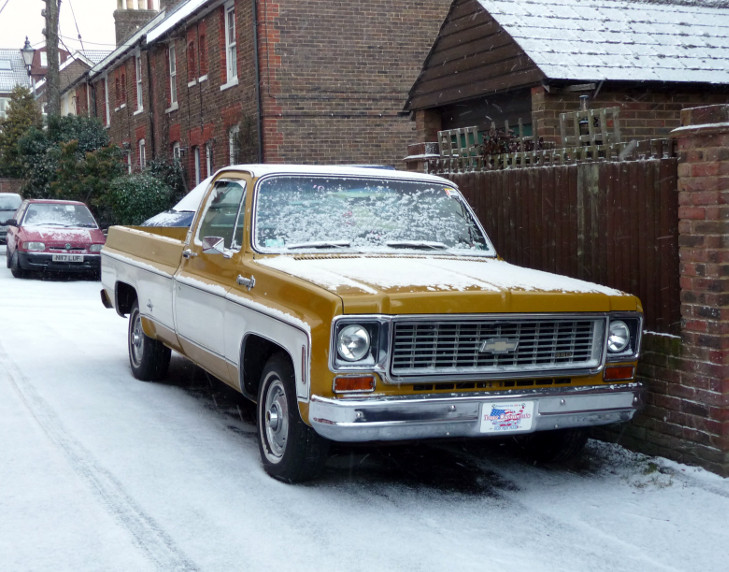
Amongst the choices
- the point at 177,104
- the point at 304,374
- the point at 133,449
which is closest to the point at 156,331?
the point at 133,449

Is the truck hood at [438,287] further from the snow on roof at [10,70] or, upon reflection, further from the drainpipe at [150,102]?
the snow on roof at [10,70]

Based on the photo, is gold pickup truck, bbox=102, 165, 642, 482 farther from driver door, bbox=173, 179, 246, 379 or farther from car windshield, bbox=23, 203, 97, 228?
car windshield, bbox=23, 203, 97, 228

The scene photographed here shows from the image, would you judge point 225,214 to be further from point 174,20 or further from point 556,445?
point 174,20

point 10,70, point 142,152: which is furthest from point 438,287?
point 10,70

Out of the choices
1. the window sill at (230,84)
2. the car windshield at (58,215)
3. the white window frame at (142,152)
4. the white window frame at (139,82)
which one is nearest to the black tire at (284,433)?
the car windshield at (58,215)

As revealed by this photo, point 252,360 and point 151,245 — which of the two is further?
point 151,245

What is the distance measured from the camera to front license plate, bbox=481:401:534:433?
17.0 feet

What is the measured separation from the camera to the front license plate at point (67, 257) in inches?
729

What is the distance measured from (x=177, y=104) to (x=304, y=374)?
2328cm

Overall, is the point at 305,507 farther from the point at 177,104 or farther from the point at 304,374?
the point at 177,104

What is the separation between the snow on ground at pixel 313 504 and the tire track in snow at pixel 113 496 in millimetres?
12

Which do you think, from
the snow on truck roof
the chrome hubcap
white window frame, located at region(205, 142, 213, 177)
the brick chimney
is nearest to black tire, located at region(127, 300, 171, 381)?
the snow on truck roof

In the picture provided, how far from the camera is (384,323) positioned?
16.3ft

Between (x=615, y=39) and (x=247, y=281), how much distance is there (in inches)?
322
